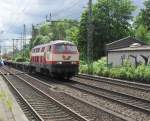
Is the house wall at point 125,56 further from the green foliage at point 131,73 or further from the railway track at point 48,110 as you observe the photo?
the railway track at point 48,110

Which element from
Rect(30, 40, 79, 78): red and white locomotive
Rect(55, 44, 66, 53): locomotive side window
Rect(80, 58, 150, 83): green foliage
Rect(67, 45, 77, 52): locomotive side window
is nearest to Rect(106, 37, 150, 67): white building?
Rect(80, 58, 150, 83): green foliage

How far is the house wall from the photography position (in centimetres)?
4088

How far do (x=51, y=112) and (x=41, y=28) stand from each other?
139 metres

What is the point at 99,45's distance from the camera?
78.0 meters

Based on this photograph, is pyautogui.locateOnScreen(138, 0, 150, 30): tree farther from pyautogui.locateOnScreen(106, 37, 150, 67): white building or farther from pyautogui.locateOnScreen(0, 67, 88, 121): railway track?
pyautogui.locateOnScreen(0, 67, 88, 121): railway track

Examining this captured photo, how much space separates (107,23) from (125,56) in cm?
3764

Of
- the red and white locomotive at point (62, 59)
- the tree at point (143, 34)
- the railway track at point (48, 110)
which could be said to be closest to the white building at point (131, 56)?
the red and white locomotive at point (62, 59)

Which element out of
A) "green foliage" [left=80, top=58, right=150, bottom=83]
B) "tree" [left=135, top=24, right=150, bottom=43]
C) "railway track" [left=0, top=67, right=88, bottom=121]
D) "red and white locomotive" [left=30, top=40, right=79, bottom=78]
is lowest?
"railway track" [left=0, top=67, right=88, bottom=121]

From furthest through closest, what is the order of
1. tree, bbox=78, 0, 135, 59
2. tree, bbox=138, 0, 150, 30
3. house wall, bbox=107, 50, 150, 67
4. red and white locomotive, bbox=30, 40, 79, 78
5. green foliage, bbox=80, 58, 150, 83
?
tree, bbox=138, 0, 150, 30 → tree, bbox=78, 0, 135, 59 → house wall, bbox=107, 50, 150, 67 → red and white locomotive, bbox=30, 40, 79, 78 → green foliage, bbox=80, 58, 150, 83

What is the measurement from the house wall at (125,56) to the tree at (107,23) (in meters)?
26.5

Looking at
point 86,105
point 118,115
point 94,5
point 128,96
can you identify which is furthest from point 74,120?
point 94,5

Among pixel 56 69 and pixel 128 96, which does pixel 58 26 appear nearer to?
pixel 56 69

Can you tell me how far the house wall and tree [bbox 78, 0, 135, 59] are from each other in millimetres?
26532

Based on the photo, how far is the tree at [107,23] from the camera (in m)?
77.7
